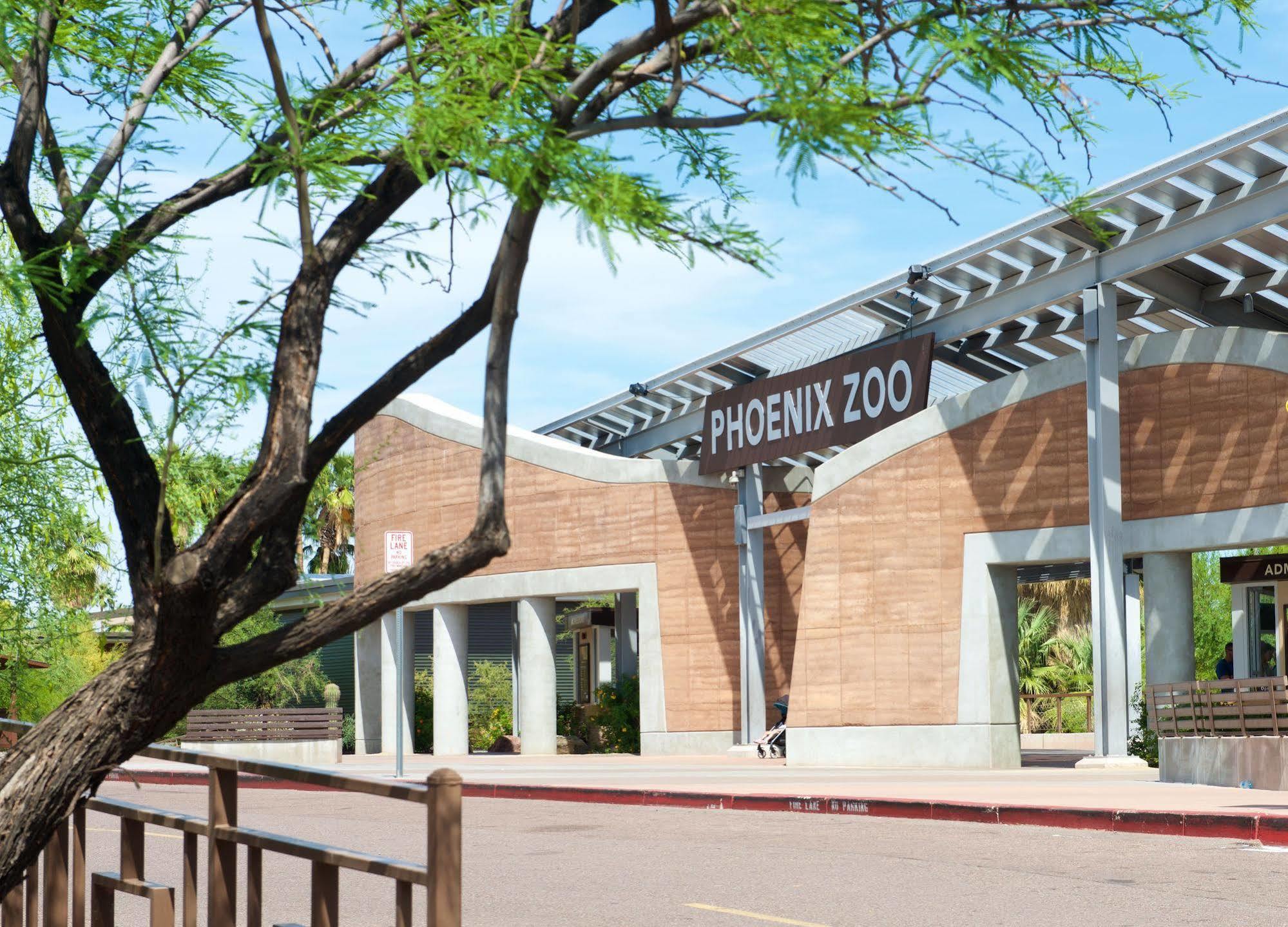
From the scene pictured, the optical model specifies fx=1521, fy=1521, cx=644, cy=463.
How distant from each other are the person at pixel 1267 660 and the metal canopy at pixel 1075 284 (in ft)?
18.1

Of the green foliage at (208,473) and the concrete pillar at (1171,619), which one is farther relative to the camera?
the concrete pillar at (1171,619)

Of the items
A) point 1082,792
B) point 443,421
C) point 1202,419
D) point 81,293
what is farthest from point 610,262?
point 443,421

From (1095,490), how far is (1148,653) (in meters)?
2.38

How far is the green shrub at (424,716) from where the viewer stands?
34.8m

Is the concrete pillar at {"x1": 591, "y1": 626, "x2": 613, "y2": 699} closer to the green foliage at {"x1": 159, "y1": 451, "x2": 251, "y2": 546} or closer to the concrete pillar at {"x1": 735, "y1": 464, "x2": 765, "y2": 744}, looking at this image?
the concrete pillar at {"x1": 735, "y1": 464, "x2": 765, "y2": 744}

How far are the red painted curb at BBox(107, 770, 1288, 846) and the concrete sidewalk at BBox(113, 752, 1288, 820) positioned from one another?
92 mm

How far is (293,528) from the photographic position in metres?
4.50

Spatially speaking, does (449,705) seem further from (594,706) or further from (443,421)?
(443,421)

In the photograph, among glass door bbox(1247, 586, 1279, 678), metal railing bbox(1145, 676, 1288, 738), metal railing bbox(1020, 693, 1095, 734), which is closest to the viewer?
metal railing bbox(1145, 676, 1288, 738)

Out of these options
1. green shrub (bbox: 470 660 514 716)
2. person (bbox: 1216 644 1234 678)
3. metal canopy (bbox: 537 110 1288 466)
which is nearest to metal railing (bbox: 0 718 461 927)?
metal canopy (bbox: 537 110 1288 466)

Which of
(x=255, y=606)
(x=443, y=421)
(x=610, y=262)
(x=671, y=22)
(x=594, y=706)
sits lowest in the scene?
(x=594, y=706)

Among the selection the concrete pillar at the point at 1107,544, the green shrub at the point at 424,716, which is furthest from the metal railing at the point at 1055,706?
the concrete pillar at the point at 1107,544

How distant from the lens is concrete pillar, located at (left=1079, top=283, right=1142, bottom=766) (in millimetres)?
20625

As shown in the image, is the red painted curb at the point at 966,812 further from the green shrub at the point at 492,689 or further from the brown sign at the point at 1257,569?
the green shrub at the point at 492,689
